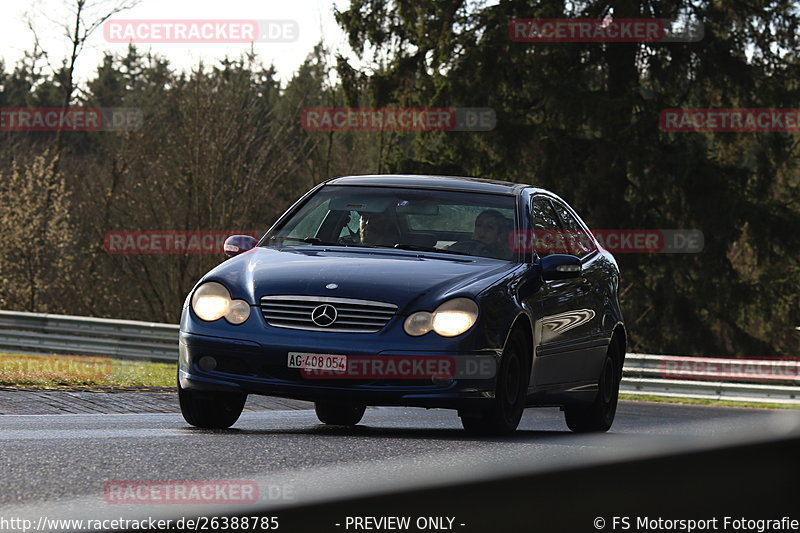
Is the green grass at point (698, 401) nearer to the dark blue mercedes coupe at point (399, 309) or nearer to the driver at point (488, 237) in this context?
the dark blue mercedes coupe at point (399, 309)

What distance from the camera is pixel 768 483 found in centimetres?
109

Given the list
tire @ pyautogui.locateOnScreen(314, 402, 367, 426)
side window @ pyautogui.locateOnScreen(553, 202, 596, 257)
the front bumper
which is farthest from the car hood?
tire @ pyautogui.locateOnScreen(314, 402, 367, 426)

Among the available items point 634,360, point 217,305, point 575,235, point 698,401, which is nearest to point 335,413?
point 575,235

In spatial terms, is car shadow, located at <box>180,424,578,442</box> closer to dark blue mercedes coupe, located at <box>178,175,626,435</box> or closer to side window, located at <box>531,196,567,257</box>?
dark blue mercedes coupe, located at <box>178,175,626,435</box>

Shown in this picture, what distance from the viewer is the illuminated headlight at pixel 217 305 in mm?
7738

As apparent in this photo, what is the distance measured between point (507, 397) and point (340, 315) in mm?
1160

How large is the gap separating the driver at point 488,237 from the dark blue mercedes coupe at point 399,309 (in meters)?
0.01

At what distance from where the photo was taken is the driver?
873cm

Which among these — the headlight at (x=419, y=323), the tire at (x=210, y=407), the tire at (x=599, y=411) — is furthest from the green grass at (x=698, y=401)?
the headlight at (x=419, y=323)

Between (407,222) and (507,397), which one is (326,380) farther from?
(407,222)

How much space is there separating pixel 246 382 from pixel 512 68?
23.4m

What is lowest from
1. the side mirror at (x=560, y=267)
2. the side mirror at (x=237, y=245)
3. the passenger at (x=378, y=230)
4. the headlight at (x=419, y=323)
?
the headlight at (x=419, y=323)

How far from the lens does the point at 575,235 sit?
10148 millimetres

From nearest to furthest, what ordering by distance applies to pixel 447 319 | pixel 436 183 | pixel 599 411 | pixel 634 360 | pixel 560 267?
1. pixel 447 319
2. pixel 560 267
3. pixel 436 183
4. pixel 599 411
5. pixel 634 360
